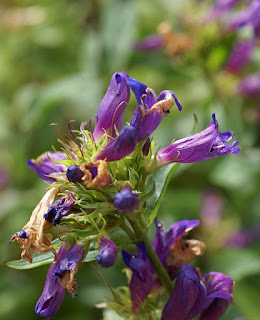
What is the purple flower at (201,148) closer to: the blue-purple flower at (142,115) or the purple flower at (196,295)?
the blue-purple flower at (142,115)

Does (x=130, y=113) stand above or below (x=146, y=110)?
below

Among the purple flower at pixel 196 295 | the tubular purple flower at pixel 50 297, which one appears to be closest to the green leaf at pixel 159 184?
the purple flower at pixel 196 295

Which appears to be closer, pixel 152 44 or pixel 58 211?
pixel 58 211

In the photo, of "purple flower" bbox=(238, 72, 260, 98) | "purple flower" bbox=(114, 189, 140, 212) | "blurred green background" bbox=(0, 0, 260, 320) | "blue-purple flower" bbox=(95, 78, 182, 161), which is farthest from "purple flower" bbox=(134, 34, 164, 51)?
"purple flower" bbox=(114, 189, 140, 212)

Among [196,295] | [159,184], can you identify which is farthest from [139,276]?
[159,184]

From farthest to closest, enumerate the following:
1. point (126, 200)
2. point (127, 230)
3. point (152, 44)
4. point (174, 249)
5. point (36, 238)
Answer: point (152, 44), point (174, 249), point (127, 230), point (36, 238), point (126, 200)

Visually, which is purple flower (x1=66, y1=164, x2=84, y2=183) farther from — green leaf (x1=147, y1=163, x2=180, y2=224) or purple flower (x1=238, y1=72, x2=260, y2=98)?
purple flower (x1=238, y1=72, x2=260, y2=98)

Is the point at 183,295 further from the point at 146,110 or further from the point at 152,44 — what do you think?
the point at 152,44
